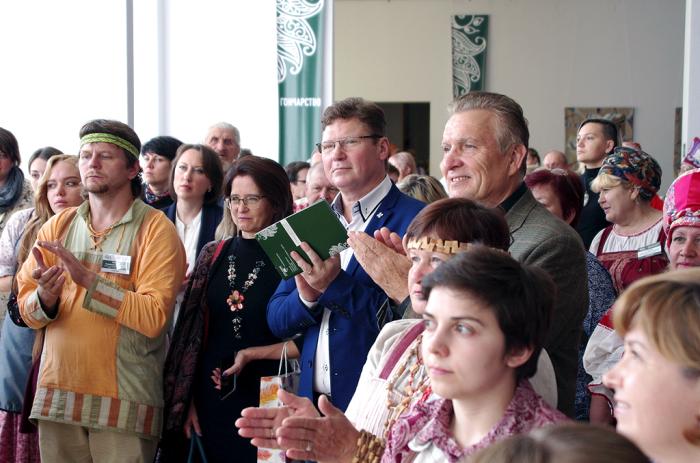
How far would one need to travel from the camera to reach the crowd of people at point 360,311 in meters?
1.53

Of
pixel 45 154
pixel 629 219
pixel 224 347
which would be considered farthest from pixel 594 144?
pixel 45 154

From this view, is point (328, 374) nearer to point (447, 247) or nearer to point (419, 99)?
point (447, 247)

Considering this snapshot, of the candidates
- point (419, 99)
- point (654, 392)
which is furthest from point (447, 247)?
point (419, 99)

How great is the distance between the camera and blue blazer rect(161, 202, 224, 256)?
400 centimetres

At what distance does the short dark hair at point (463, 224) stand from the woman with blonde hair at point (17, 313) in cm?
203

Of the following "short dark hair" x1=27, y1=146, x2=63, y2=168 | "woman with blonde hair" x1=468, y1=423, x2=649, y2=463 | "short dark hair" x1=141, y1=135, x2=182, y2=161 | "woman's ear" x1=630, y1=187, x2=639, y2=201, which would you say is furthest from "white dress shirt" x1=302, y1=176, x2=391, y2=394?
"short dark hair" x1=27, y1=146, x2=63, y2=168

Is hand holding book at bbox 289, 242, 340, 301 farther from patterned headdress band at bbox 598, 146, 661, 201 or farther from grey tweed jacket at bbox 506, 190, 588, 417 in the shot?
patterned headdress band at bbox 598, 146, 661, 201

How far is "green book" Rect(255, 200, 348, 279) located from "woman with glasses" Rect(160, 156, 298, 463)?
72 cm

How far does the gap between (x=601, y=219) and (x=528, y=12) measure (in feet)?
32.3

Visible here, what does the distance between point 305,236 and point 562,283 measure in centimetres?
83

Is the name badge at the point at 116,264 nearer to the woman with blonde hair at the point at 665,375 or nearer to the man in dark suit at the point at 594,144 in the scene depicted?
the woman with blonde hair at the point at 665,375

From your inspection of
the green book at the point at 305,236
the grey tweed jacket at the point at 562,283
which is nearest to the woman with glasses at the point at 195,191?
the green book at the point at 305,236

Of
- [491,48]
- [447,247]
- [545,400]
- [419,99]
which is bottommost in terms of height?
[545,400]

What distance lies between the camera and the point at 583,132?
576 centimetres
